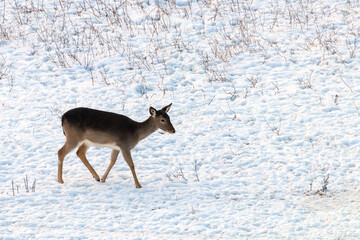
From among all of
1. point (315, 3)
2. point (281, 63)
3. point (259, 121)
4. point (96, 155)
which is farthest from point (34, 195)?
point (315, 3)

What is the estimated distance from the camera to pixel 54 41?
48.1ft

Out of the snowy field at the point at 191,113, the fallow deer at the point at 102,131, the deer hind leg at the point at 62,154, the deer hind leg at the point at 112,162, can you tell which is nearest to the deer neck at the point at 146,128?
the fallow deer at the point at 102,131

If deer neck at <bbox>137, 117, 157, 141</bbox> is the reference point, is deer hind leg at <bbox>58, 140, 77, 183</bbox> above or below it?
below

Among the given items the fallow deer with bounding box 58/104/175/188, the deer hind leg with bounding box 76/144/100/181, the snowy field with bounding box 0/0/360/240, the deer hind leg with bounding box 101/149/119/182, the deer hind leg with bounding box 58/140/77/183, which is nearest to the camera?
the snowy field with bounding box 0/0/360/240

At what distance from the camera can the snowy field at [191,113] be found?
7.91 m

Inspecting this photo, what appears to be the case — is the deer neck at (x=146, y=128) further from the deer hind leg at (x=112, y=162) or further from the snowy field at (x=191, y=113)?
the snowy field at (x=191, y=113)

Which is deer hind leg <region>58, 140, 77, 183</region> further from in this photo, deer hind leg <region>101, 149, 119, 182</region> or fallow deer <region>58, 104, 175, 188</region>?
deer hind leg <region>101, 149, 119, 182</region>

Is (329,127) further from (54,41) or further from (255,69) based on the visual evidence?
(54,41)

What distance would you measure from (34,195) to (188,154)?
2948 millimetres

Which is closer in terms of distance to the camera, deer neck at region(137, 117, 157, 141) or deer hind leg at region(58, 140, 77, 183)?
deer hind leg at region(58, 140, 77, 183)

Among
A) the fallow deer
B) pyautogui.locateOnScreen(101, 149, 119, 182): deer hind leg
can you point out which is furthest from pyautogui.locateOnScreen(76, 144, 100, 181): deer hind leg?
pyautogui.locateOnScreen(101, 149, 119, 182): deer hind leg

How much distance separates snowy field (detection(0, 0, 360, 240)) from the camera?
312 inches

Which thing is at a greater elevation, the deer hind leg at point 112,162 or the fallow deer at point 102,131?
the fallow deer at point 102,131

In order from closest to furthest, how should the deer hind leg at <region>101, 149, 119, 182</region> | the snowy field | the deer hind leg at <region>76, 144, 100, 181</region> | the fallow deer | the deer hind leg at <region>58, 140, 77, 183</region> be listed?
the snowy field, the fallow deer, the deer hind leg at <region>58, 140, 77, 183</region>, the deer hind leg at <region>101, 149, 119, 182</region>, the deer hind leg at <region>76, 144, 100, 181</region>
